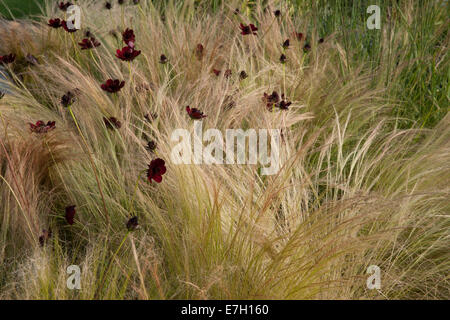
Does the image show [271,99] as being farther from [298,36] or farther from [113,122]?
[298,36]

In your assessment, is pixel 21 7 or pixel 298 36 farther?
pixel 21 7

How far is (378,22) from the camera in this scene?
2.59m

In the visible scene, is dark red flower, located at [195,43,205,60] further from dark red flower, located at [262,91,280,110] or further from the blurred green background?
the blurred green background

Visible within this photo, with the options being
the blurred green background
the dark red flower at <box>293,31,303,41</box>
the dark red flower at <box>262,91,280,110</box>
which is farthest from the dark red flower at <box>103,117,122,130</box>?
the blurred green background

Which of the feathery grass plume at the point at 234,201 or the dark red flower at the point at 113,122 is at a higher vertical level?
the dark red flower at the point at 113,122

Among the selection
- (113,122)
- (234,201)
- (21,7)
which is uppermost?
(21,7)

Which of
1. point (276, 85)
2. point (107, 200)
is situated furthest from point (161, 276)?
point (276, 85)

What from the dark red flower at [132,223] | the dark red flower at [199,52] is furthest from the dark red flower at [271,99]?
the dark red flower at [199,52]

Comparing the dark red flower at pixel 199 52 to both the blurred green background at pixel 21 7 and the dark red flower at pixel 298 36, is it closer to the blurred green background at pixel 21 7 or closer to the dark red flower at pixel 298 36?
the dark red flower at pixel 298 36

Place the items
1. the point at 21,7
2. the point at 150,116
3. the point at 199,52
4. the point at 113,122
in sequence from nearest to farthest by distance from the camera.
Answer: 1. the point at 150,116
2. the point at 113,122
3. the point at 199,52
4. the point at 21,7

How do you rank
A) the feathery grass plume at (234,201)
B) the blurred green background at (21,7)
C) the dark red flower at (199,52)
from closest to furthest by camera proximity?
the feathery grass plume at (234,201)
the dark red flower at (199,52)
the blurred green background at (21,7)

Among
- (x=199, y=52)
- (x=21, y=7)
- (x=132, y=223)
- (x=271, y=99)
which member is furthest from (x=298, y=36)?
(x=21, y=7)
